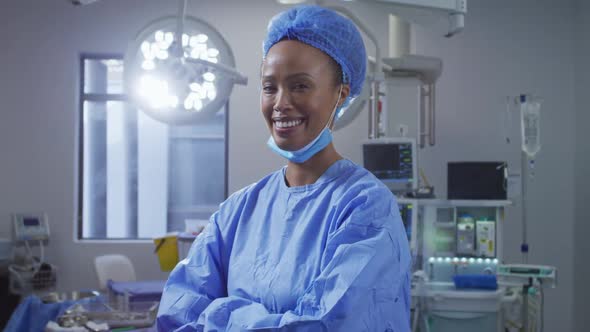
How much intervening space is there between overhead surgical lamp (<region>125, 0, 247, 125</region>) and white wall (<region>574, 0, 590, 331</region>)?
3104 millimetres

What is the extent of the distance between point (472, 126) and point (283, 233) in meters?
3.62

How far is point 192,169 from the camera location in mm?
5168

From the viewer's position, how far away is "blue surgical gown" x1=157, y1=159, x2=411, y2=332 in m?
0.96

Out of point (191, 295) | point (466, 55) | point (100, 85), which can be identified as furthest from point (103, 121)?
point (191, 295)

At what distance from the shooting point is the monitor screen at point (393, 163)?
3.31 m

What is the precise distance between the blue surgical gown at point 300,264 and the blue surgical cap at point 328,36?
193 millimetres

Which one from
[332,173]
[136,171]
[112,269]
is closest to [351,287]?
[332,173]

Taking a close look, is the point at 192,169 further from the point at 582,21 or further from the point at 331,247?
the point at 331,247

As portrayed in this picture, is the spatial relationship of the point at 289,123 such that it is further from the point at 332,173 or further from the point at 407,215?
the point at 407,215

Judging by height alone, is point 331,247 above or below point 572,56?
below

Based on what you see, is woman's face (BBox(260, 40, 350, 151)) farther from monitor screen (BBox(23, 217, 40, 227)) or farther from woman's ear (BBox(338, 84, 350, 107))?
monitor screen (BBox(23, 217, 40, 227))

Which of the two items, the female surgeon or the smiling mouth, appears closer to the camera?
the female surgeon

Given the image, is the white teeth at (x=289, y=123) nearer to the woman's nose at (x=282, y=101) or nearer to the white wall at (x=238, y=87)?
the woman's nose at (x=282, y=101)

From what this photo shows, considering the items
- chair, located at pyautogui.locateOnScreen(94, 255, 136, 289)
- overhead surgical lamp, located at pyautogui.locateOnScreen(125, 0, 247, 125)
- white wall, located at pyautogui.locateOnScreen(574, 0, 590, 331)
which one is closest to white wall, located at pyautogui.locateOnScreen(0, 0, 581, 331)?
white wall, located at pyautogui.locateOnScreen(574, 0, 590, 331)
